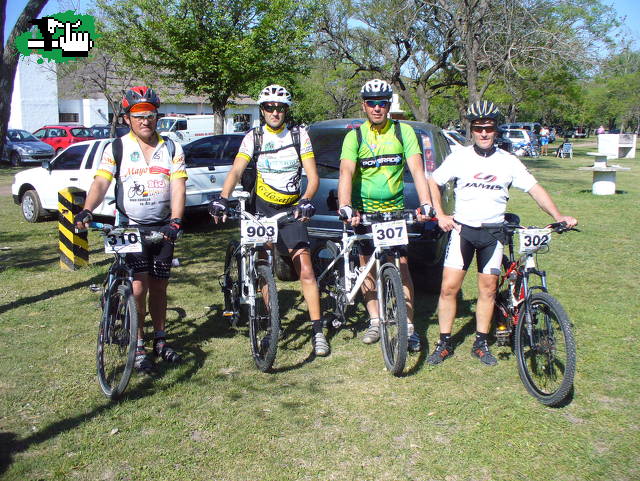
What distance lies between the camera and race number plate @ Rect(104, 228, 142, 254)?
4.20 m

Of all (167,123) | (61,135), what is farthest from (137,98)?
(167,123)

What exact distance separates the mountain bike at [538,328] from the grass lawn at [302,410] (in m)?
0.16

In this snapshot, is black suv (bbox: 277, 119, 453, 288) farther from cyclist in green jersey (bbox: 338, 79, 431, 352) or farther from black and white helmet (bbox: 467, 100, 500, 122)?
black and white helmet (bbox: 467, 100, 500, 122)

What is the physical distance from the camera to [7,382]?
461cm

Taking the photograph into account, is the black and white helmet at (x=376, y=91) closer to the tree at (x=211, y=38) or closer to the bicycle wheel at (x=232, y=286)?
the bicycle wheel at (x=232, y=286)

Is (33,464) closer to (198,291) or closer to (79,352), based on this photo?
(79,352)

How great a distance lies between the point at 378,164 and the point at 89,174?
696 cm

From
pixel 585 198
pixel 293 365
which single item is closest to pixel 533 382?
pixel 293 365

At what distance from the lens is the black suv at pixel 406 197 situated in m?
6.25

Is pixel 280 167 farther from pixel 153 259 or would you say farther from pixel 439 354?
pixel 439 354

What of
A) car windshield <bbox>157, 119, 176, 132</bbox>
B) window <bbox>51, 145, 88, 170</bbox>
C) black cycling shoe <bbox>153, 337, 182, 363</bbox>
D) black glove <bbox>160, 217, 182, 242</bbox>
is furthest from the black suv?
car windshield <bbox>157, 119, 176, 132</bbox>

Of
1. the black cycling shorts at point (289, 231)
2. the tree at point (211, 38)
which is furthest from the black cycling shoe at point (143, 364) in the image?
the tree at point (211, 38)

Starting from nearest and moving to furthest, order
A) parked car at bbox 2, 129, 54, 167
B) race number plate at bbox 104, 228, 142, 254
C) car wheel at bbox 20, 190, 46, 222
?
race number plate at bbox 104, 228, 142, 254 → car wheel at bbox 20, 190, 46, 222 → parked car at bbox 2, 129, 54, 167

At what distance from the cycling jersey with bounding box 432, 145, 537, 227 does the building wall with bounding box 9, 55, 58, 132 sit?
133ft
